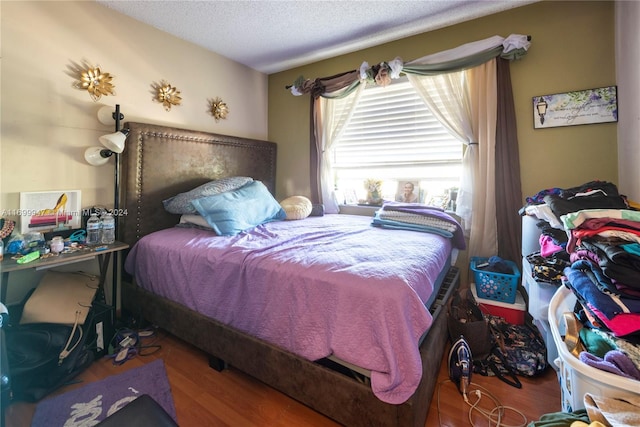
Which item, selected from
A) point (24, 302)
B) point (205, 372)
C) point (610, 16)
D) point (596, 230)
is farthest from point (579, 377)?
point (24, 302)

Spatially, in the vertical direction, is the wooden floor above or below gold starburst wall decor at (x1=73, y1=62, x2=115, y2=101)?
below

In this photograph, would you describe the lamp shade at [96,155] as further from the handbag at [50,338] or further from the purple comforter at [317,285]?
the handbag at [50,338]

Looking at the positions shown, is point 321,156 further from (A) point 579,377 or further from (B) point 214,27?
(A) point 579,377

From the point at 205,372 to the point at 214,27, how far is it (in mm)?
2683

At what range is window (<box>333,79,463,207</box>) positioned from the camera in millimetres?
2568

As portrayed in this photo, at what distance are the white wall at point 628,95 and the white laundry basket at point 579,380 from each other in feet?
3.91

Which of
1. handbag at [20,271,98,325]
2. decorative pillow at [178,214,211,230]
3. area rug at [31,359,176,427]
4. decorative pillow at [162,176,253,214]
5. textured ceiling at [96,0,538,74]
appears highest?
textured ceiling at [96,0,538,74]

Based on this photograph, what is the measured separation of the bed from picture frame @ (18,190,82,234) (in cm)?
29

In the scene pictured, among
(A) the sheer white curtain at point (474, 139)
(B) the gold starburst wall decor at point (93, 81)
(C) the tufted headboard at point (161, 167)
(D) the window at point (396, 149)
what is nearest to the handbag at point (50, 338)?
(C) the tufted headboard at point (161, 167)

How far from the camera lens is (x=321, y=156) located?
3047mm

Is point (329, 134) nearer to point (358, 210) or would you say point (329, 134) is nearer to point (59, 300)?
point (358, 210)

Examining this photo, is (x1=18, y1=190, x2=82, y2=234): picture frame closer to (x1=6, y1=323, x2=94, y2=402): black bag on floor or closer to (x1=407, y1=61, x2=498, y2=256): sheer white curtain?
(x1=6, y1=323, x2=94, y2=402): black bag on floor

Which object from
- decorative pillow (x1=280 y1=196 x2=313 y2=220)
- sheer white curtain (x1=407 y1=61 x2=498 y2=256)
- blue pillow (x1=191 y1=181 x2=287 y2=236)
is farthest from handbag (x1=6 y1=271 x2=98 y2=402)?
sheer white curtain (x1=407 y1=61 x2=498 y2=256)

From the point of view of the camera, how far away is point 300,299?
1.20 m
